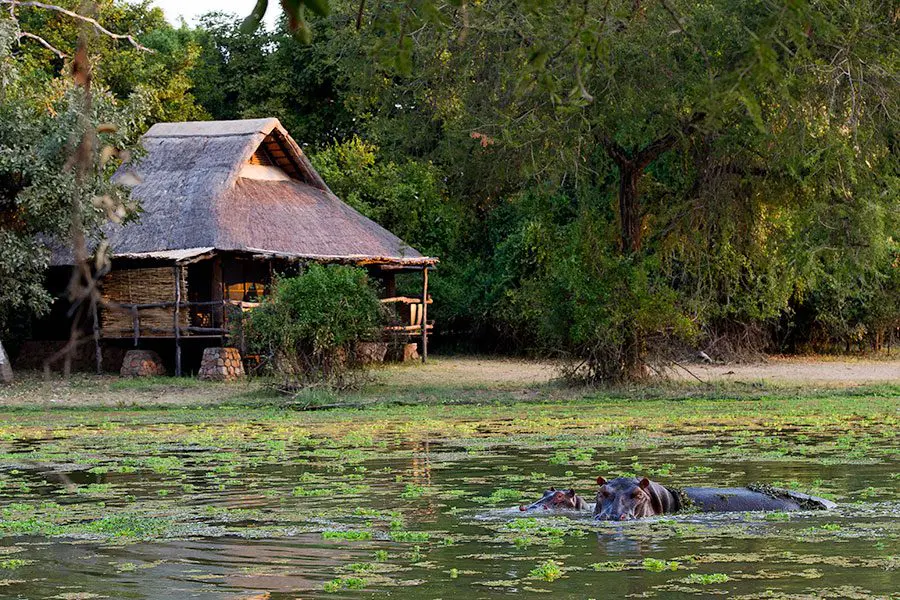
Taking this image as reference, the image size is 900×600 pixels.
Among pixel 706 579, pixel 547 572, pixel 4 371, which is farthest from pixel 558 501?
pixel 4 371

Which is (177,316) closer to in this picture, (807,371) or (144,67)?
(807,371)

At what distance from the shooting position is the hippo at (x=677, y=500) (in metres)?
9.45

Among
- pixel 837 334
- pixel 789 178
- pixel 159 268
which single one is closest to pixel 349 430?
pixel 789 178

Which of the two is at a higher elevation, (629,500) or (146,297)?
(146,297)

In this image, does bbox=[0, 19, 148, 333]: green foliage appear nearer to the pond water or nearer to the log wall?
the log wall

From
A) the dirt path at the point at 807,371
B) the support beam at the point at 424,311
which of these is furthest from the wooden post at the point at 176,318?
the dirt path at the point at 807,371

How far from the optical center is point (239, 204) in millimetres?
28688

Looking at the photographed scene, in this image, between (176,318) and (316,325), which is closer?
(316,325)

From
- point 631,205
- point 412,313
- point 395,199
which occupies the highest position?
point 395,199

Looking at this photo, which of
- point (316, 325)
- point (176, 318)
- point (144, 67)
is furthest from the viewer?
point (144, 67)

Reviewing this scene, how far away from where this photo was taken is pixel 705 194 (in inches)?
827

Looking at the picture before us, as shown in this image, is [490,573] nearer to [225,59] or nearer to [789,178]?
[789,178]

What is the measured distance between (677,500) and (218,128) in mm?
22659

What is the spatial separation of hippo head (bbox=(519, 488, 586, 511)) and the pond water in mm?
106
